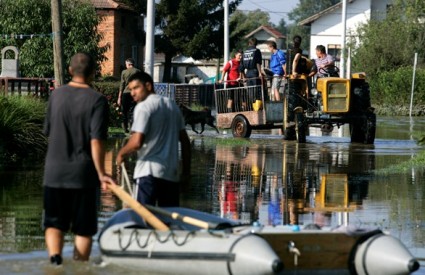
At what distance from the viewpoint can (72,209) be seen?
10.2 metres

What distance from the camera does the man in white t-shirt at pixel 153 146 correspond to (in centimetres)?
1055

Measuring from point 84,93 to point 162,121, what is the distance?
0.87m

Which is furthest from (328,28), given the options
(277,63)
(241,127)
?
(241,127)

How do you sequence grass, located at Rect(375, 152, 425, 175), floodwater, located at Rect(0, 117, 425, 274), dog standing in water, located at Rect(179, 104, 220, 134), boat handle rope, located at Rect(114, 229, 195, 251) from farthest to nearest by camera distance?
dog standing in water, located at Rect(179, 104, 220, 134)
grass, located at Rect(375, 152, 425, 175)
floodwater, located at Rect(0, 117, 425, 274)
boat handle rope, located at Rect(114, 229, 195, 251)

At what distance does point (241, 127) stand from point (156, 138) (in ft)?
56.5

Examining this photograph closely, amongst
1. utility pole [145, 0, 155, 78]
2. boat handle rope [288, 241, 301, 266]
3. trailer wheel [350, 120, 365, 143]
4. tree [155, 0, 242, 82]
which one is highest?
tree [155, 0, 242, 82]

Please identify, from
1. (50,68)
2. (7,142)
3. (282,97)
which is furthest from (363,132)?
(50,68)

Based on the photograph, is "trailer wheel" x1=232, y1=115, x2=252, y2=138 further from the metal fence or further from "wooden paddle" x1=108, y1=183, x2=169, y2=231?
"wooden paddle" x1=108, y1=183, x2=169, y2=231

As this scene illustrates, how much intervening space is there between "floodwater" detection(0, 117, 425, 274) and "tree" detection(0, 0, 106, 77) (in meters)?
22.9

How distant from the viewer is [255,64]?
90.6 ft

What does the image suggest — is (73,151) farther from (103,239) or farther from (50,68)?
(50,68)

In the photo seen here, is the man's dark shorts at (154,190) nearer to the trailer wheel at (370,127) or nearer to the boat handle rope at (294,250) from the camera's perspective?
the boat handle rope at (294,250)

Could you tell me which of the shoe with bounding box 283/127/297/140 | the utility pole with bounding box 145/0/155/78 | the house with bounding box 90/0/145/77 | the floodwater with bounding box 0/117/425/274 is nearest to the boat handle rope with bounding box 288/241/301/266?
the floodwater with bounding box 0/117/425/274

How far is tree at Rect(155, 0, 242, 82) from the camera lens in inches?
2707
